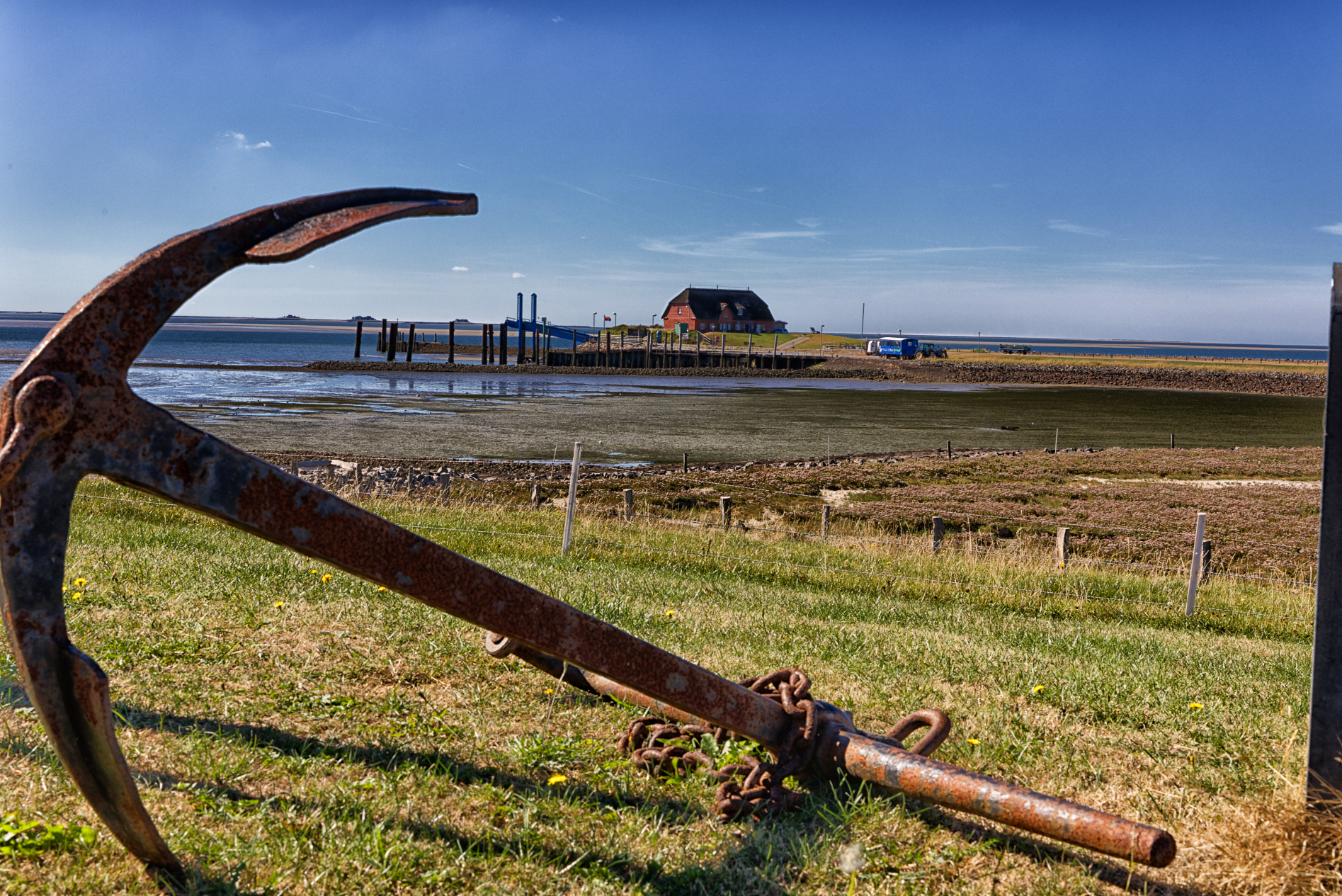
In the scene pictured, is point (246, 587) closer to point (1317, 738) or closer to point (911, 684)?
point (911, 684)

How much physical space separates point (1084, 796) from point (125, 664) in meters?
3.65

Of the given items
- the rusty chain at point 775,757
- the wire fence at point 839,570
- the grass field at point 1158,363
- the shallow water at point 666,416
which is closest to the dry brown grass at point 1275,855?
the rusty chain at point 775,757

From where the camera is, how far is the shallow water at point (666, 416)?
28.3 metres

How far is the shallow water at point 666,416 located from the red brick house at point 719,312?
48.4 metres

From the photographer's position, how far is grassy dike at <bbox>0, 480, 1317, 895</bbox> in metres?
2.46

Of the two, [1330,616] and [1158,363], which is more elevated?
[1158,363]

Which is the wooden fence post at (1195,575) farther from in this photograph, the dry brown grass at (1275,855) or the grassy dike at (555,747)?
the dry brown grass at (1275,855)

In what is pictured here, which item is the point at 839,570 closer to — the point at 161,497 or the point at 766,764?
the point at 766,764

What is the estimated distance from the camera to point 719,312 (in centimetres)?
11181

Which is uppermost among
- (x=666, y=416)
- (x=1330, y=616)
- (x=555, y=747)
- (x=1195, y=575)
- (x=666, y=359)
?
(x=666, y=359)

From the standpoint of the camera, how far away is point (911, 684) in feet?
13.8

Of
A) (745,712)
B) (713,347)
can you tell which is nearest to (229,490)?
(745,712)

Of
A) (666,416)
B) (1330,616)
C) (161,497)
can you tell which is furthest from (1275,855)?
(666,416)

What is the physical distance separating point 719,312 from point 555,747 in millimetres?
110116
